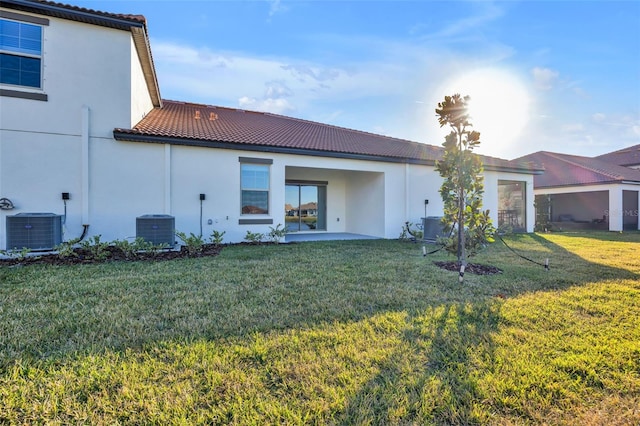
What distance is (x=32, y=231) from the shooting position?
22.6ft

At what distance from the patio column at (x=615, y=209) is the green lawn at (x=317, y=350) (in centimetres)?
1632

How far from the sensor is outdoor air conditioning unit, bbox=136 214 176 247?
25.3ft

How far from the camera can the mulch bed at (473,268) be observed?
5.99m

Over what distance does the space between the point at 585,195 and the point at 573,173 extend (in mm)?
2262

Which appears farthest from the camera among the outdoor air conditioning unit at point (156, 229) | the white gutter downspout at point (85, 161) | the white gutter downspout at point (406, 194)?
the white gutter downspout at point (406, 194)

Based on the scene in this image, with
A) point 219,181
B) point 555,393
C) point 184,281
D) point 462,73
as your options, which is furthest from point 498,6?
point 184,281

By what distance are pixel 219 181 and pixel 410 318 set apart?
24.9 ft

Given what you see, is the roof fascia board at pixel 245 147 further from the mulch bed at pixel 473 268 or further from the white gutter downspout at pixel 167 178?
the mulch bed at pixel 473 268

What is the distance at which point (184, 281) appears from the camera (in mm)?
5133

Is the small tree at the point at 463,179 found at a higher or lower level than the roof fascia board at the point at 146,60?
lower

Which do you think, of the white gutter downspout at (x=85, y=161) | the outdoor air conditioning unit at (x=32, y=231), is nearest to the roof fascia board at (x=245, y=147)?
the white gutter downspout at (x=85, y=161)

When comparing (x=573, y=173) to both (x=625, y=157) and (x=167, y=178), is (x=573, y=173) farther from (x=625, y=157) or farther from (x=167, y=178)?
(x=167, y=178)

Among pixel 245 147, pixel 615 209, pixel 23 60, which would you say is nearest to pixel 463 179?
pixel 245 147

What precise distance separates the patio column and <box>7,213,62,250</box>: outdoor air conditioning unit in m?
25.1
